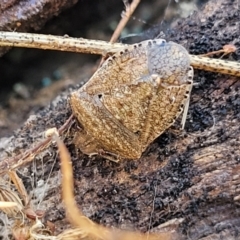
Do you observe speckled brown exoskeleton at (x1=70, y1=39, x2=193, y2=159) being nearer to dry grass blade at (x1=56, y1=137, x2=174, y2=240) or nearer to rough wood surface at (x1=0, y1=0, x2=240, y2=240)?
rough wood surface at (x1=0, y1=0, x2=240, y2=240)

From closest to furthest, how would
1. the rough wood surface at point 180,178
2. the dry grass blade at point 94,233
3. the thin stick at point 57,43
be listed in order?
the dry grass blade at point 94,233 < the rough wood surface at point 180,178 < the thin stick at point 57,43

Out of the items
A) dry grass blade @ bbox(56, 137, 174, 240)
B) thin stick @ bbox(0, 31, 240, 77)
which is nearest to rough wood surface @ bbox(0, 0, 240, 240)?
dry grass blade @ bbox(56, 137, 174, 240)

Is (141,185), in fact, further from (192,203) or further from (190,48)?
(190,48)

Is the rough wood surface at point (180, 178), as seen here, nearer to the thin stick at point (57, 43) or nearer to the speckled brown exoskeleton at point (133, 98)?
the speckled brown exoskeleton at point (133, 98)

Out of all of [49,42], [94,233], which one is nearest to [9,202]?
[94,233]

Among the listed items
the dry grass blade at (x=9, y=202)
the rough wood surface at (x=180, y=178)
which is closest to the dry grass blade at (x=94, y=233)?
the rough wood surface at (x=180, y=178)
